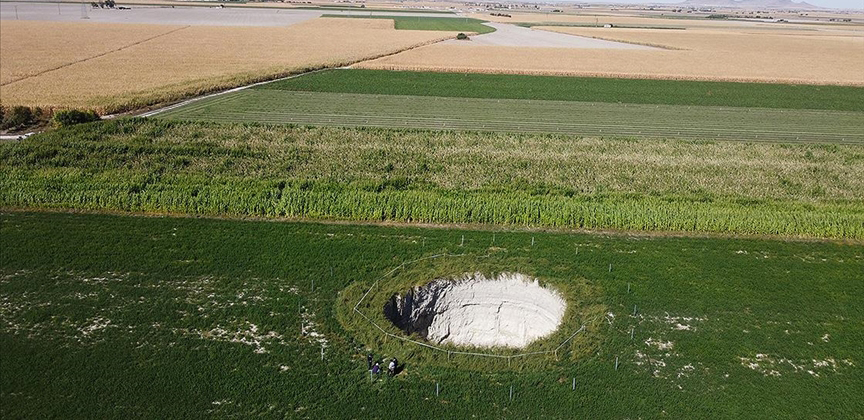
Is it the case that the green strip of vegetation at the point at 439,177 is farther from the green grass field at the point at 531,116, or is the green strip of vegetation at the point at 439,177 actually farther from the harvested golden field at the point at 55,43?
the harvested golden field at the point at 55,43

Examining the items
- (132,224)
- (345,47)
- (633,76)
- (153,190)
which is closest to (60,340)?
(132,224)

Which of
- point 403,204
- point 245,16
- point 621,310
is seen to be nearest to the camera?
point 621,310

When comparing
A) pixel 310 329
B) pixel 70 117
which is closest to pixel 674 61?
pixel 70 117

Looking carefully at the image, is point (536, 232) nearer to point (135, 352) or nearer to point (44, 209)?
point (135, 352)

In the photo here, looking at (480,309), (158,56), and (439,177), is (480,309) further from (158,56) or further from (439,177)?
(158,56)

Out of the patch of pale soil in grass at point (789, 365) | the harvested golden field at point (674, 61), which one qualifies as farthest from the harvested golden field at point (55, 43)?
the patch of pale soil in grass at point (789, 365)
